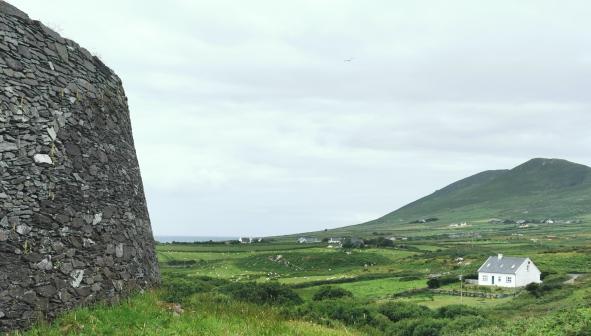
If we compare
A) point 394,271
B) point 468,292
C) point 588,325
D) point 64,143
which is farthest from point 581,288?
point 64,143

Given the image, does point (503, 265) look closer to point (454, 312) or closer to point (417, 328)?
point (454, 312)

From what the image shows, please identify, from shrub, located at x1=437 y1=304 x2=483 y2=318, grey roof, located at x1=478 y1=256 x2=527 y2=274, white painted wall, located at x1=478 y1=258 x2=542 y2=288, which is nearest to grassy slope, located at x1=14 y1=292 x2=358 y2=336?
shrub, located at x1=437 y1=304 x2=483 y2=318

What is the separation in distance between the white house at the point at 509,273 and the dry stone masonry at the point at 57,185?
9320cm

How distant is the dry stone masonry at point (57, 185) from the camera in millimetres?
11500

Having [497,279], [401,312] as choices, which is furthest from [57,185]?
[497,279]

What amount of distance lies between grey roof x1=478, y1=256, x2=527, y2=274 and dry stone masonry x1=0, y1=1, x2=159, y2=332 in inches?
3679

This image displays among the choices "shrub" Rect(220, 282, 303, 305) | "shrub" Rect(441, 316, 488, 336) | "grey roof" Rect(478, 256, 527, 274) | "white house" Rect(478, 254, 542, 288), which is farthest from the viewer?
"grey roof" Rect(478, 256, 527, 274)

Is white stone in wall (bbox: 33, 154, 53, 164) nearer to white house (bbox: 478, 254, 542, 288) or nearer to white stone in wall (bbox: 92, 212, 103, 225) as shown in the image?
white stone in wall (bbox: 92, 212, 103, 225)

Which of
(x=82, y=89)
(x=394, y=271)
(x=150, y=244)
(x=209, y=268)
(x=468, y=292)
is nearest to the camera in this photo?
(x=82, y=89)

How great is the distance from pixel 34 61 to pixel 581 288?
7703 cm

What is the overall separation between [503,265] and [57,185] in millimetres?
99593

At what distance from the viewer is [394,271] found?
110 meters

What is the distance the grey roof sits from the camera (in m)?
97.9

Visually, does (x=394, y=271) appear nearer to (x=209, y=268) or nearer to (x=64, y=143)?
(x=209, y=268)
